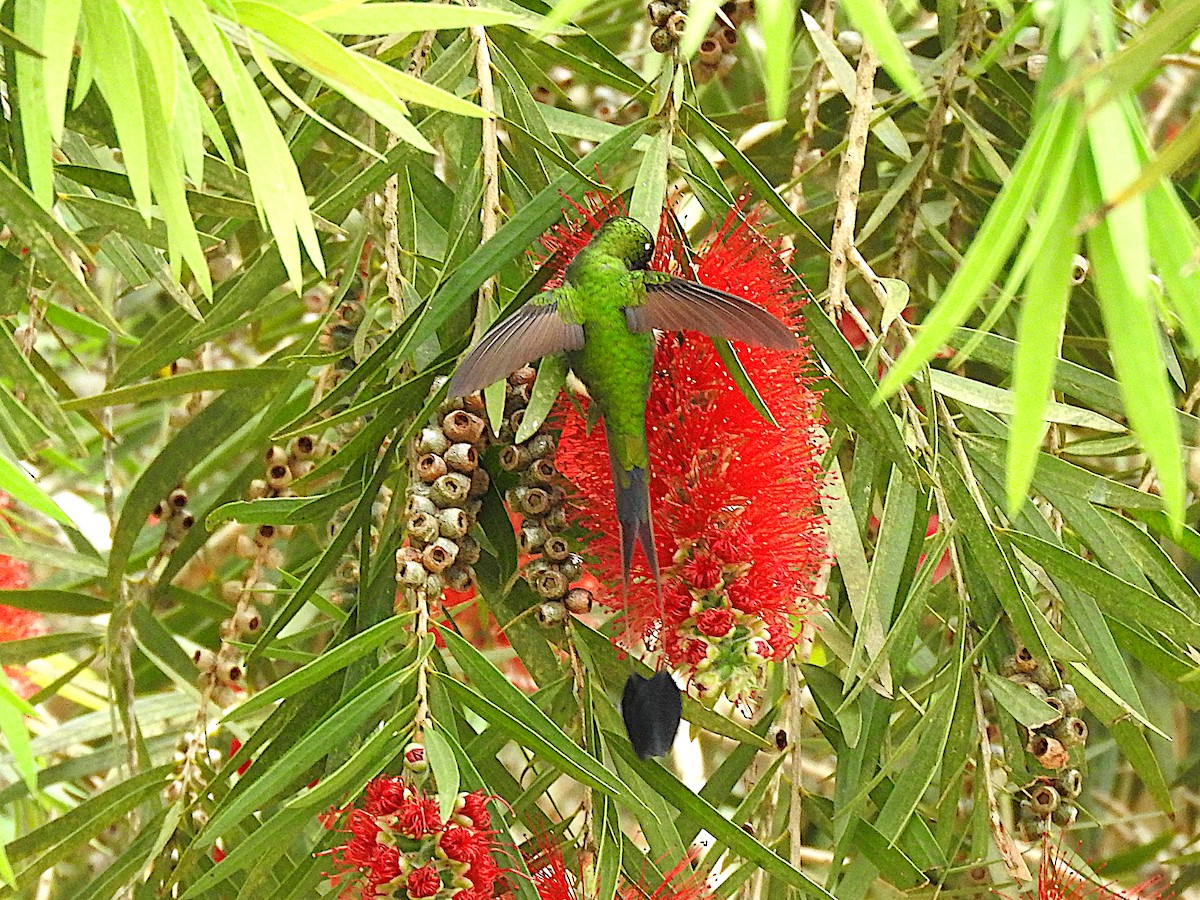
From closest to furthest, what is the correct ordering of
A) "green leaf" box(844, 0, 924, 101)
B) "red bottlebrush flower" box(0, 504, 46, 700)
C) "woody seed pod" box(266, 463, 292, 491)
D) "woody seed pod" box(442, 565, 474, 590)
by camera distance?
"green leaf" box(844, 0, 924, 101) → "woody seed pod" box(442, 565, 474, 590) → "woody seed pod" box(266, 463, 292, 491) → "red bottlebrush flower" box(0, 504, 46, 700)

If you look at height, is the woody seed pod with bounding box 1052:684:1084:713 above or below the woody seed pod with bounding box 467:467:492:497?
below

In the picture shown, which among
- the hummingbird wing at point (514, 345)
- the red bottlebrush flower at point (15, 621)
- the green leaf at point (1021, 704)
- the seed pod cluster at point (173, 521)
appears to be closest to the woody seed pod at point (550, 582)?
the hummingbird wing at point (514, 345)

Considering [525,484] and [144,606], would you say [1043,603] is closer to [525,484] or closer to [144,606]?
[525,484]

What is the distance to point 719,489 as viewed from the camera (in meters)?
0.67

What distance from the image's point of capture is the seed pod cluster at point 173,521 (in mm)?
1014

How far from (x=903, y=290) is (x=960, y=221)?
427mm

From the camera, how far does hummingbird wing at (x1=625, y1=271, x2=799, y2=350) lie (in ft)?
1.98

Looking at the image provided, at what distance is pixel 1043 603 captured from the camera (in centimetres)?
97

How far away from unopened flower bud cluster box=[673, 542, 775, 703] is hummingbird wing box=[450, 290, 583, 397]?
13 centimetres

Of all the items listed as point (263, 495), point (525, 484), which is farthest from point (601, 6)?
point (525, 484)

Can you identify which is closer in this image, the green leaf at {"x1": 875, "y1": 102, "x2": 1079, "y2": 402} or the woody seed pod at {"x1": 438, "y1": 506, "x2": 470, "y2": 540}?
the green leaf at {"x1": 875, "y1": 102, "x2": 1079, "y2": 402}

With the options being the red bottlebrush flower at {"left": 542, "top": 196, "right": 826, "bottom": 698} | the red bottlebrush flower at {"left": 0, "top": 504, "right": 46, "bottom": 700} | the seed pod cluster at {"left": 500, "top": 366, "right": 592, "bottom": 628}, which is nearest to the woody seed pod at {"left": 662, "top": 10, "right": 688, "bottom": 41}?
the red bottlebrush flower at {"left": 542, "top": 196, "right": 826, "bottom": 698}

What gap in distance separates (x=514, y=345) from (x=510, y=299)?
0.50ft

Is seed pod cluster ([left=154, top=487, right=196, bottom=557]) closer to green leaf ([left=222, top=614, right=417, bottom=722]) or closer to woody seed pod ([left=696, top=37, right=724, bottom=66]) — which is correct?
green leaf ([left=222, top=614, right=417, bottom=722])
